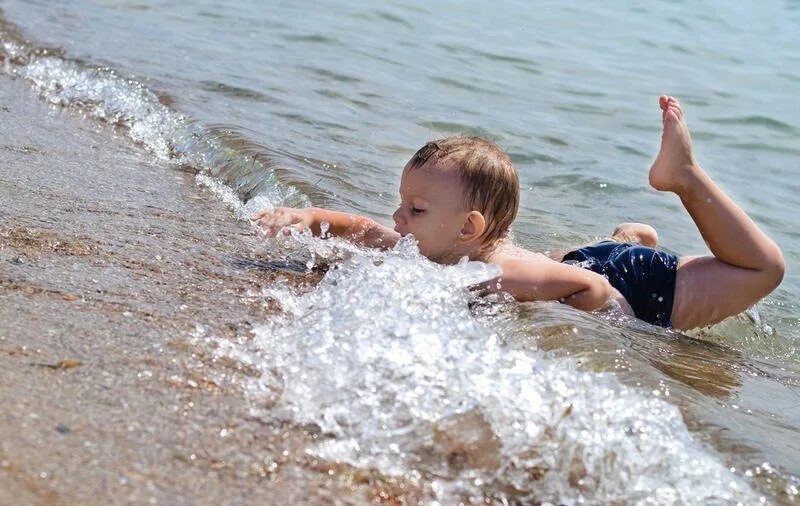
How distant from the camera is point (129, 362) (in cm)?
240

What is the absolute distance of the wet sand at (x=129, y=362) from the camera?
195 centimetres

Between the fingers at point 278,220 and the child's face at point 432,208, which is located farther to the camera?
the fingers at point 278,220

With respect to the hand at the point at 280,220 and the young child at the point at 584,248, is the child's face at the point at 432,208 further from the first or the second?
the hand at the point at 280,220

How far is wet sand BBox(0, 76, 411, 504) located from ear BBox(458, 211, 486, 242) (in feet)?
2.26

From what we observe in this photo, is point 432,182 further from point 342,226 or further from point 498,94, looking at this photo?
point 498,94

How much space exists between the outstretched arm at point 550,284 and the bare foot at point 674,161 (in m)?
0.46

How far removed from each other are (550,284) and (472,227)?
326 millimetres

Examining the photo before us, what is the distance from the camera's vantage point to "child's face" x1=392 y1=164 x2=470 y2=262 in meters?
3.63

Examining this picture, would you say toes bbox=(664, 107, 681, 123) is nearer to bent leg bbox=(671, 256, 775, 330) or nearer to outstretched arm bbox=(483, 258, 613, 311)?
bent leg bbox=(671, 256, 775, 330)

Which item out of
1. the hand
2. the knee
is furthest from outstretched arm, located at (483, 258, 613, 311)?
the hand

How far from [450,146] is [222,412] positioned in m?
1.66

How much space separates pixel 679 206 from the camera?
6281 millimetres

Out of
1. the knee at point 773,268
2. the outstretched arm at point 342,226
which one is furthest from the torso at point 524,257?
the knee at point 773,268

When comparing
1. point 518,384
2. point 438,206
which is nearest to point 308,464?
point 518,384
